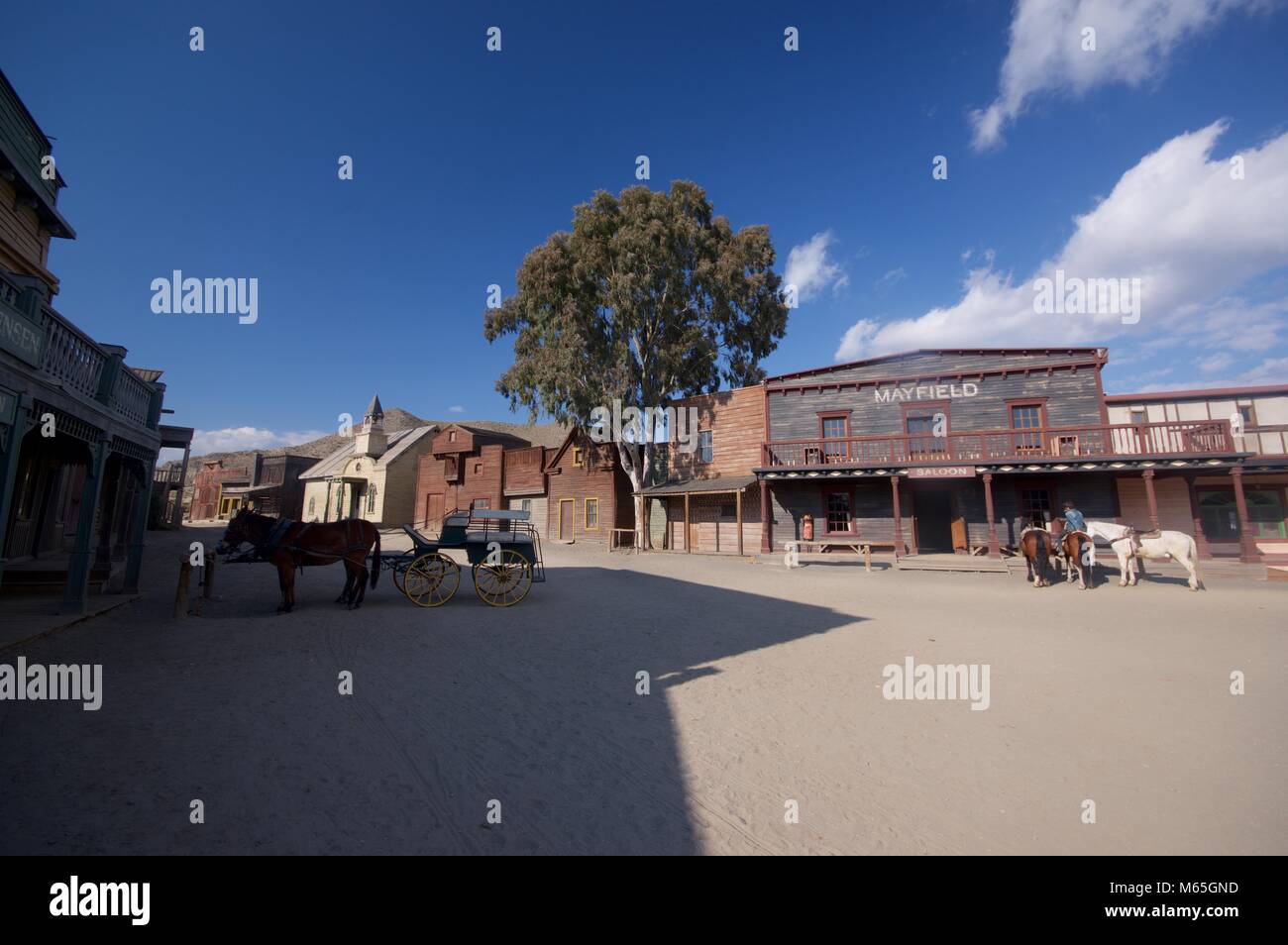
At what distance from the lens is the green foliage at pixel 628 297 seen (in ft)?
83.1

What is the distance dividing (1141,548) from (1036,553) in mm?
2451

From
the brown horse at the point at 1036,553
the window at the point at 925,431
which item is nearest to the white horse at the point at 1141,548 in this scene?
the brown horse at the point at 1036,553

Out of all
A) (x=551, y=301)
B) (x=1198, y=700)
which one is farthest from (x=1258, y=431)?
(x=551, y=301)

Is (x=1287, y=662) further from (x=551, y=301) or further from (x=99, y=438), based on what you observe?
(x=551, y=301)

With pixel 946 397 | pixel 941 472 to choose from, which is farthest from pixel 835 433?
pixel 941 472

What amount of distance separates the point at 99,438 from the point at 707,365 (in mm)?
25115

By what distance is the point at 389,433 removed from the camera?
55.6 meters

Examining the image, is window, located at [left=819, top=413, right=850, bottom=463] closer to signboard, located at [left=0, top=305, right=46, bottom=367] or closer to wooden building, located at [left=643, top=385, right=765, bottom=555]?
wooden building, located at [left=643, top=385, right=765, bottom=555]

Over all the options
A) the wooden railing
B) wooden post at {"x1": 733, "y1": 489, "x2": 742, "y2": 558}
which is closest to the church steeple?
wooden post at {"x1": 733, "y1": 489, "x2": 742, "y2": 558}

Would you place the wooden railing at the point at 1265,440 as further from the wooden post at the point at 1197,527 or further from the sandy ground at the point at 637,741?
the sandy ground at the point at 637,741

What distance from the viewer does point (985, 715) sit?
190 inches

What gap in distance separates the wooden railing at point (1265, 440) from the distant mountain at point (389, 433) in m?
37.5

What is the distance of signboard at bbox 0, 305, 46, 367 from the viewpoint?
5418 millimetres
